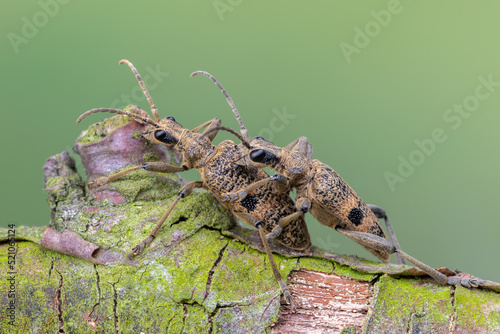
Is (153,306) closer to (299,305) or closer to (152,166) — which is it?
(299,305)

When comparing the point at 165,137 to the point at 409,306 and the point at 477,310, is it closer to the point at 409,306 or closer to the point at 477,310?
the point at 409,306

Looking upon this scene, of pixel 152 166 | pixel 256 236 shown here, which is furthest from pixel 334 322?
pixel 152 166

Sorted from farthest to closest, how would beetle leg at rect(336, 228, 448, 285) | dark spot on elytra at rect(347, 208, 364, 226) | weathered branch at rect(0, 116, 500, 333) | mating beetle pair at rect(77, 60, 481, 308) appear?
dark spot on elytra at rect(347, 208, 364, 226) → beetle leg at rect(336, 228, 448, 285) → mating beetle pair at rect(77, 60, 481, 308) → weathered branch at rect(0, 116, 500, 333)

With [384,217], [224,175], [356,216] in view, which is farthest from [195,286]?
[384,217]

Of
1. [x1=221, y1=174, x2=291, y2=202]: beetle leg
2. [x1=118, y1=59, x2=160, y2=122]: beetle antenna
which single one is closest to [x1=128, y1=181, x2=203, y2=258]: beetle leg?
[x1=221, y1=174, x2=291, y2=202]: beetle leg

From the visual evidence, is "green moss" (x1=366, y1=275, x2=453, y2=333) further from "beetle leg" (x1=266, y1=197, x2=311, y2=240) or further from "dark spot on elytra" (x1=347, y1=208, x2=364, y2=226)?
"dark spot on elytra" (x1=347, y1=208, x2=364, y2=226)

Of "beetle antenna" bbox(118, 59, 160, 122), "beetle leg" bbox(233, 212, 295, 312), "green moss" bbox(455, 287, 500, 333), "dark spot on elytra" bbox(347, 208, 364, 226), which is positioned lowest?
"green moss" bbox(455, 287, 500, 333)

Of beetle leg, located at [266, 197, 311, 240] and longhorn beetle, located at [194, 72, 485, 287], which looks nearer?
beetle leg, located at [266, 197, 311, 240]

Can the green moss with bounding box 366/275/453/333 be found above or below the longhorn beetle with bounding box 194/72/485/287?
below
